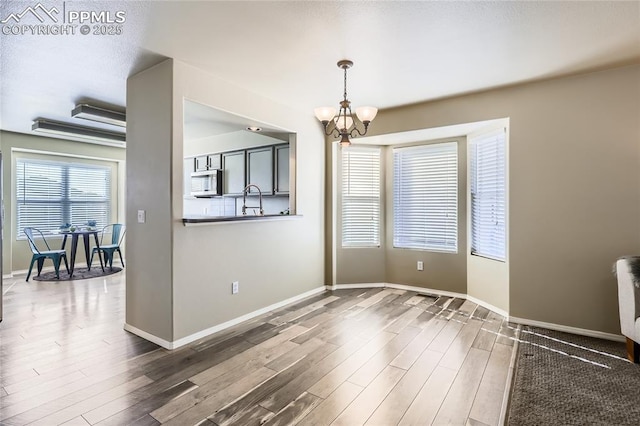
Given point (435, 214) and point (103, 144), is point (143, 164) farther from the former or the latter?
point (103, 144)

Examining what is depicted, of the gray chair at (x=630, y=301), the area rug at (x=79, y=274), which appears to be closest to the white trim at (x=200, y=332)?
the area rug at (x=79, y=274)

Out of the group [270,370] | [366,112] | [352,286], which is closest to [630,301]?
[366,112]

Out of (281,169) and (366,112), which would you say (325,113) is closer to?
(366,112)

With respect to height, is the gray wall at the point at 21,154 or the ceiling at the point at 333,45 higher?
the ceiling at the point at 333,45

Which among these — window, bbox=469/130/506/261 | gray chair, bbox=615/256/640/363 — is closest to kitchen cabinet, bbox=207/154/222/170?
window, bbox=469/130/506/261

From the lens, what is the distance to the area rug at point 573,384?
75.5 inches

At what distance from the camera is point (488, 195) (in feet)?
13.1

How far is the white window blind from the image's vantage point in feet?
16.0

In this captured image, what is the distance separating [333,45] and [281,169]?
7.83 feet

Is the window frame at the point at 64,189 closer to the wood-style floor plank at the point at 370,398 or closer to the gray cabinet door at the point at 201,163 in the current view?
the gray cabinet door at the point at 201,163

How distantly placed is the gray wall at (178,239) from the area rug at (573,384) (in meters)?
2.57

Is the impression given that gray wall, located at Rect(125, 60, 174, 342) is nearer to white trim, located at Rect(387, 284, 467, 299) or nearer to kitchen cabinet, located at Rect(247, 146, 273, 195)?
kitchen cabinet, located at Rect(247, 146, 273, 195)

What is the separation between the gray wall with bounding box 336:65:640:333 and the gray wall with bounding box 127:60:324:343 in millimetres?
2778

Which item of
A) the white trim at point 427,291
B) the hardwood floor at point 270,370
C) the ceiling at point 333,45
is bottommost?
the hardwood floor at point 270,370
